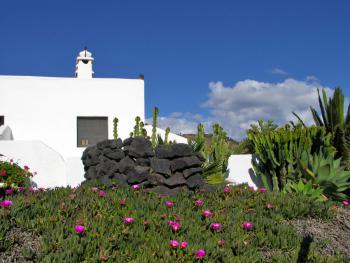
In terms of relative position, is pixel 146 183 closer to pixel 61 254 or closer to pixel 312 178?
pixel 61 254

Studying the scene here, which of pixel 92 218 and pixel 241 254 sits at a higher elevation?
pixel 92 218

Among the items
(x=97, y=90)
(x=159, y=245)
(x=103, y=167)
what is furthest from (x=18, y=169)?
(x=159, y=245)

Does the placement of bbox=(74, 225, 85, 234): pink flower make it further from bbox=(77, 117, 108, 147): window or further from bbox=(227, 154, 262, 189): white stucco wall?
bbox=(77, 117, 108, 147): window

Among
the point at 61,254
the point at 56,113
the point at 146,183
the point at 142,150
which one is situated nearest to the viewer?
the point at 61,254

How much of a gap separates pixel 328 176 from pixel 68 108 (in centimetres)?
921

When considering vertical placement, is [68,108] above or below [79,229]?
above

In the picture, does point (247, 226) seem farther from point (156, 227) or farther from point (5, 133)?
point (5, 133)

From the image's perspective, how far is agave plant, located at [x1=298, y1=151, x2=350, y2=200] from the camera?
29.6 ft

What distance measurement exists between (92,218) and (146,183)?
2.31 metres

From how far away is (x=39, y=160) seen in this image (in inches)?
466

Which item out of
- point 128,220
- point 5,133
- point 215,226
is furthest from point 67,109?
point 215,226

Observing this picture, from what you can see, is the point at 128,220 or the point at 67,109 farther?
the point at 67,109

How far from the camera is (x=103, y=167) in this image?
8.38 metres

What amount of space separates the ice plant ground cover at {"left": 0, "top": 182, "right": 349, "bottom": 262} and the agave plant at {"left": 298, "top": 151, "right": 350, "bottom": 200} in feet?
8.09
